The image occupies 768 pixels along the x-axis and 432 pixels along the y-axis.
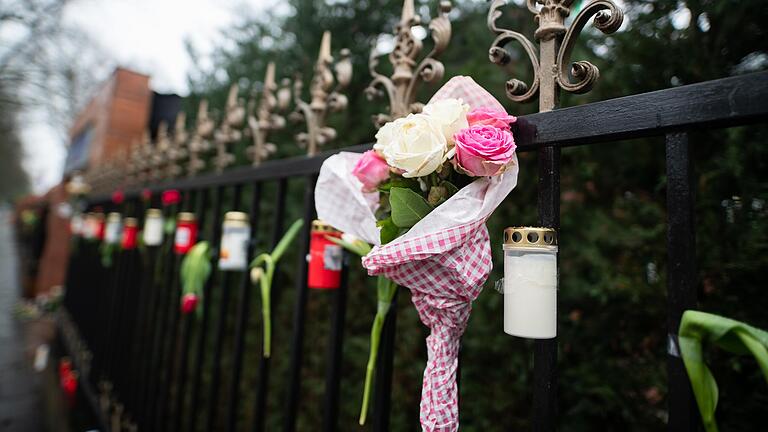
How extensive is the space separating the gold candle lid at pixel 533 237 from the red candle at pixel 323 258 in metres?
0.52

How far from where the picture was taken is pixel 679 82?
1.20m

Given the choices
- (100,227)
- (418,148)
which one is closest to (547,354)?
(418,148)

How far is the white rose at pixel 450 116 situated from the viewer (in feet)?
2.41

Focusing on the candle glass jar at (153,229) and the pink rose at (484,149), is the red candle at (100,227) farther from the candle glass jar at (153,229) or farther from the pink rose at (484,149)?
the pink rose at (484,149)

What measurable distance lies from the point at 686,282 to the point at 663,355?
73 centimetres

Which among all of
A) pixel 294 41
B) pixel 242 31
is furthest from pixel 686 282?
pixel 242 31

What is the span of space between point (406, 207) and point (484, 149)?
0.18 metres

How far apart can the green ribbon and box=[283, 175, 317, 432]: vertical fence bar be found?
96 centimetres

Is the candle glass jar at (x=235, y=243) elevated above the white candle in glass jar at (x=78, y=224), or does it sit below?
below

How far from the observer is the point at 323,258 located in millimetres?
1090

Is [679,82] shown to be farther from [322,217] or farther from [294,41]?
[294,41]

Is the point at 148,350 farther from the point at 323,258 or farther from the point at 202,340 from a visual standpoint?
the point at 323,258

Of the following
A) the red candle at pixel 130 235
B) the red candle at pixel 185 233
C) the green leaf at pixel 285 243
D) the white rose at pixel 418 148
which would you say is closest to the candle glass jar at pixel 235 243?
the green leaf at pixel 285 243

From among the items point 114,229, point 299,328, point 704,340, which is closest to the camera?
point 704,340
